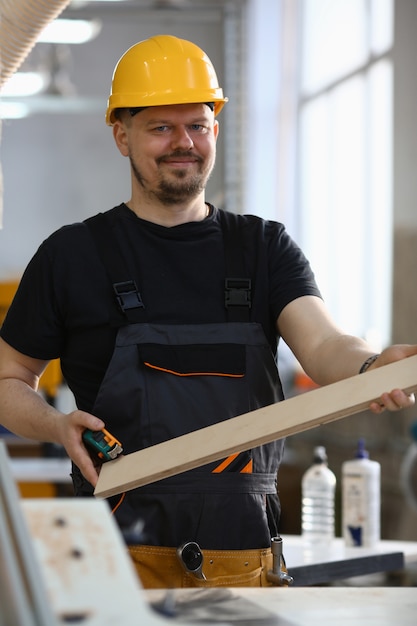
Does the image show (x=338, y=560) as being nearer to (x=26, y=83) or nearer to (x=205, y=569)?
(x=205, y=569)

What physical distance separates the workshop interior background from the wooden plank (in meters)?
2.77

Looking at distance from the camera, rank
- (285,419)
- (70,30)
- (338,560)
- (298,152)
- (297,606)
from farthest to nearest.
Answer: (298,152)
(70,30)
(338,560)
(285,419)
(297,606)

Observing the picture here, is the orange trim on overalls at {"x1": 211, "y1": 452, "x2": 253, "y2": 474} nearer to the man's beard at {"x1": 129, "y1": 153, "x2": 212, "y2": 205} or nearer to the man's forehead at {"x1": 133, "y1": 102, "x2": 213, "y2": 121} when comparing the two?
the man's beard at {"x1": 129, "y1": 153, "x2": 212, "y2": 205}

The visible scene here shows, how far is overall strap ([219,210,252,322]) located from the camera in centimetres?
209

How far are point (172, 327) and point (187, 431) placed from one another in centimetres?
21

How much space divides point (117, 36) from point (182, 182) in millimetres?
8818

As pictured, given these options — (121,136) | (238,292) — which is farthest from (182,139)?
(238,292)

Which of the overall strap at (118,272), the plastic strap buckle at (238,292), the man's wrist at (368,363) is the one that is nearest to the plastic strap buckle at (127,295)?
the overall strap at (118,272)

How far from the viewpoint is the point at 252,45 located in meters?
8.96

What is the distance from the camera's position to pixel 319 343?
2.05 meters

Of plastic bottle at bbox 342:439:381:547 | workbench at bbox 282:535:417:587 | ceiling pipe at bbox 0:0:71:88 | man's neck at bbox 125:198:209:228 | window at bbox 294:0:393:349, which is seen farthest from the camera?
window at bbox 294:0:393:349

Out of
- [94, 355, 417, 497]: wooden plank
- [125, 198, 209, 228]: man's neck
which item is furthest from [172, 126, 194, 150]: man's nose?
[94, 355, 417, 497]: wooden plank

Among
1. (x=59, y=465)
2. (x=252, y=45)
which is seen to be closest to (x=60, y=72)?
(x=252, y=45)

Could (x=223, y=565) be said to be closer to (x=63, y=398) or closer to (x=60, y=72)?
(x=63, y=398)
